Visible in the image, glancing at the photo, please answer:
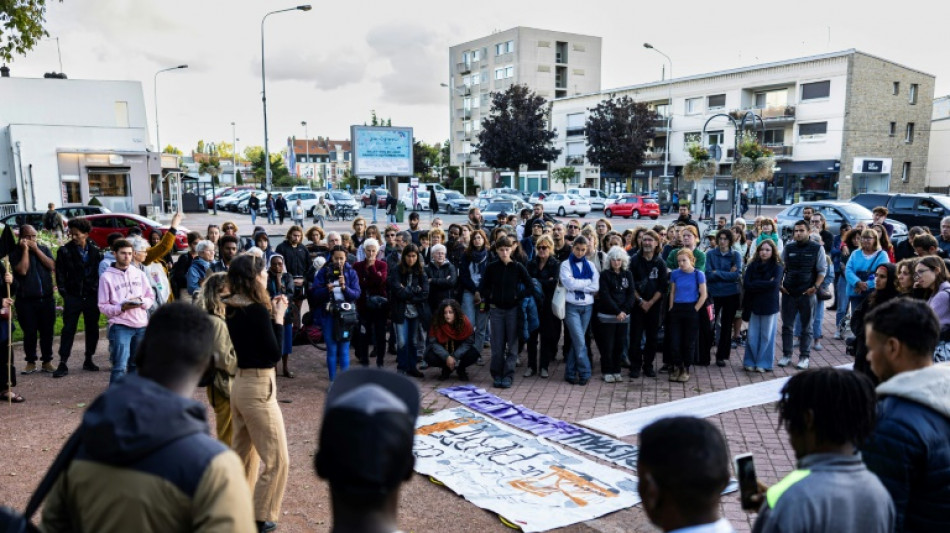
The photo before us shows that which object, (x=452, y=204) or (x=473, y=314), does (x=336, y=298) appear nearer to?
(x=473, y=314)

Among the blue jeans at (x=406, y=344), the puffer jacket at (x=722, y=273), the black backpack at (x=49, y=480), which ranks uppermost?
the black backpack at (x=49, y=480)

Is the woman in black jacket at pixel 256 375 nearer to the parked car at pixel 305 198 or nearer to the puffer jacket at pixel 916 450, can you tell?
the puffer jacket at pixel 916 450

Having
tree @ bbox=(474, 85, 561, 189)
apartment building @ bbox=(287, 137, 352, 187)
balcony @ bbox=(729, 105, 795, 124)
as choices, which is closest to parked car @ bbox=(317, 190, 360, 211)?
tree @ bbox=(474, 85, 561, 189)

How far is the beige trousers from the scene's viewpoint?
172 inches

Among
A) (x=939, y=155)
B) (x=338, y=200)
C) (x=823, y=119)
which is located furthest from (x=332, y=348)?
(x=939, y=155)

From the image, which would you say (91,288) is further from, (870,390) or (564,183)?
(564,183)

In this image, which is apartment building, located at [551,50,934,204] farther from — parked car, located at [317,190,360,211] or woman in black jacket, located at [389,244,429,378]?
woman in black jacket, located at [389,244,429,378]

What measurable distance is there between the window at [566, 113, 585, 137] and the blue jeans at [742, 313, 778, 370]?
57088 mm

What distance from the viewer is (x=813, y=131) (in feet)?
156

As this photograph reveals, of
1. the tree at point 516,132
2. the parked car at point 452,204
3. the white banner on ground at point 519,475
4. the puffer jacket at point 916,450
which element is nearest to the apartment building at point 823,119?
the tree at point 516,132

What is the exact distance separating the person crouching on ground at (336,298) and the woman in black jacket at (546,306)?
2359mm

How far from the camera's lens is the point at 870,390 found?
7.36ft

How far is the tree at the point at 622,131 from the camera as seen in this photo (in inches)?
2037

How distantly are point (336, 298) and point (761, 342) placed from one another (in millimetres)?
5510
